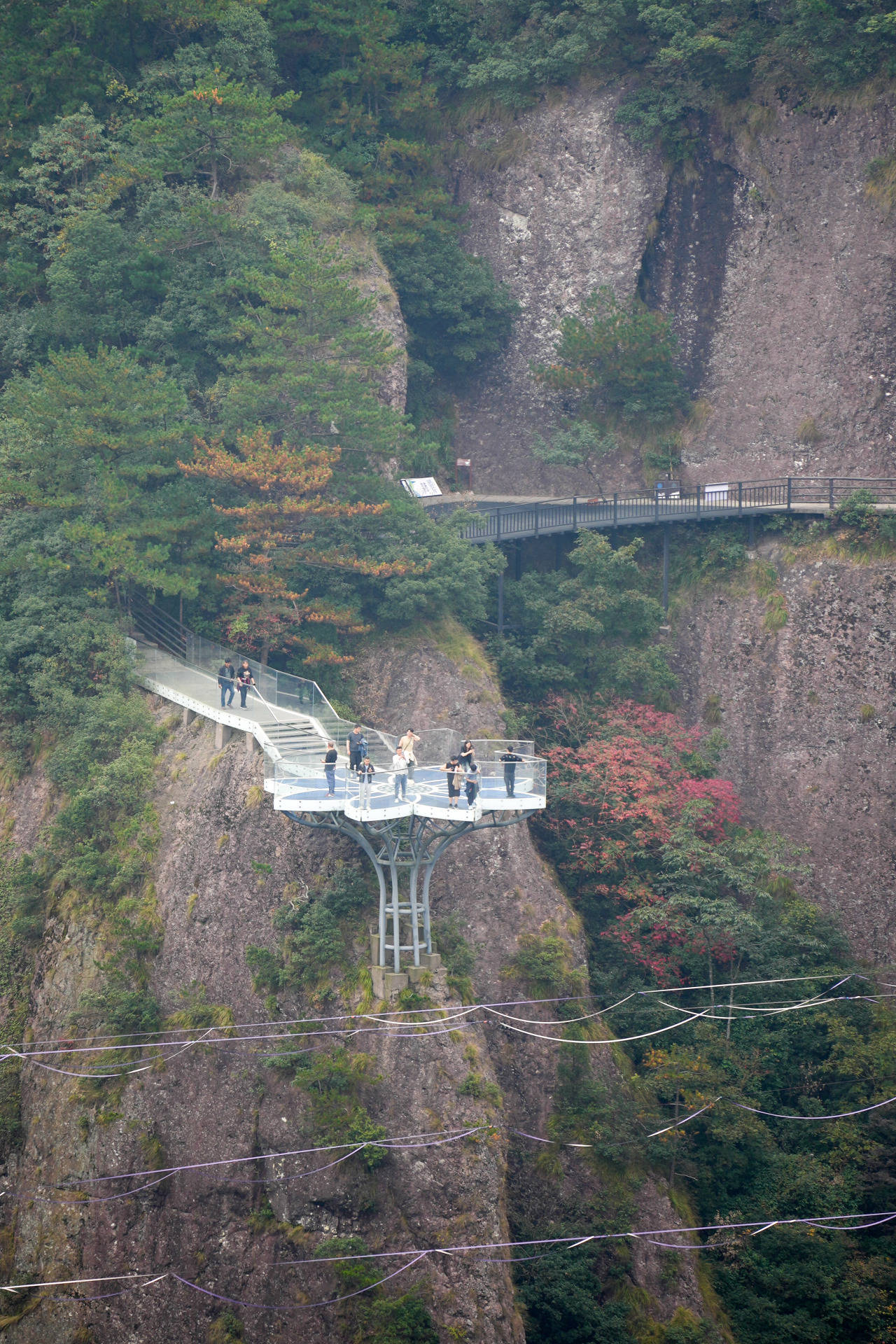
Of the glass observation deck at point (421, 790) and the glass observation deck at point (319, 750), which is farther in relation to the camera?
the glass observation deck at point (319, 750)

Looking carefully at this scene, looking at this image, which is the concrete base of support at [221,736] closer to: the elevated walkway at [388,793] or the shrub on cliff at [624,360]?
the elevated walkway at [388,793]

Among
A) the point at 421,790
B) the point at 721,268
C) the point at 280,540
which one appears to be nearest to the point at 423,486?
the point at 280,540

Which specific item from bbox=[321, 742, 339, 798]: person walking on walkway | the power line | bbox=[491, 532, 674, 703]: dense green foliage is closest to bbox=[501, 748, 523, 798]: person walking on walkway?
bbox=[321, 742, 339, 798]: person walking on walkway

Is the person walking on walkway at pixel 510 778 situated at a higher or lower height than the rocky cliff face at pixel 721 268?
lower

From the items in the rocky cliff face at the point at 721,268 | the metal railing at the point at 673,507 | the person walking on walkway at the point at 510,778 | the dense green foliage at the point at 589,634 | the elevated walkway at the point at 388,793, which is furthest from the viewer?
the rocky cliff face at the point at 721,268

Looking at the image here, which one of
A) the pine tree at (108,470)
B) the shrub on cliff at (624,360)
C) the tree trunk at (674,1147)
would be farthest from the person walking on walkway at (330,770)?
the shrub on cliff at (624,360)

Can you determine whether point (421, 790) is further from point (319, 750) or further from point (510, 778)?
point (319, 750)

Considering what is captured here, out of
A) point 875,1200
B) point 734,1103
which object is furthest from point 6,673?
point 875,1200
